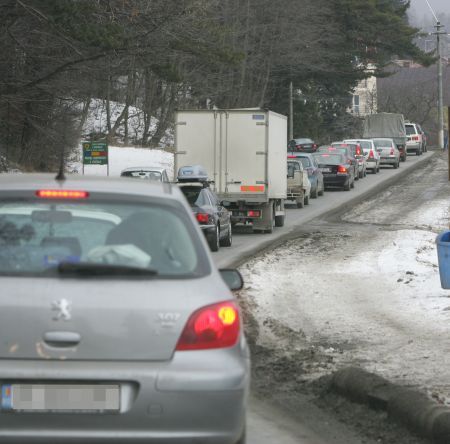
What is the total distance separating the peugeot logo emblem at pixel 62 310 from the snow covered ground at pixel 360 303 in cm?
404

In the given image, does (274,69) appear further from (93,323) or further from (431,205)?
(93,323)

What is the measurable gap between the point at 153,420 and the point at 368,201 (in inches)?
1361

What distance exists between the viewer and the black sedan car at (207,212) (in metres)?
21.6

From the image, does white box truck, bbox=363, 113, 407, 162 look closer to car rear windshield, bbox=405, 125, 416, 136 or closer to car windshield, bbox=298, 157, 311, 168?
car rear windshield, bbox=405, 125, 416, 136

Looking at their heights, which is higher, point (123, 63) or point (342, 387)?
point (123, 63)

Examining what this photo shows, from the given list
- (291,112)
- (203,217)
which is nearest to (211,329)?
(203,217)

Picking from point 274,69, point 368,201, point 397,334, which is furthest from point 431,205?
point 274,69

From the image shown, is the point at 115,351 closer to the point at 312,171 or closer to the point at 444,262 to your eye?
the point at 444,262

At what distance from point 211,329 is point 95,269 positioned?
1.98 ft

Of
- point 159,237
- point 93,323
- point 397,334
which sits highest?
point 159,237

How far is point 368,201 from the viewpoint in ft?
128

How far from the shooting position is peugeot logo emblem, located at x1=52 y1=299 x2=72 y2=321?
16.4 feet

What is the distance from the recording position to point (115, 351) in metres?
5.05

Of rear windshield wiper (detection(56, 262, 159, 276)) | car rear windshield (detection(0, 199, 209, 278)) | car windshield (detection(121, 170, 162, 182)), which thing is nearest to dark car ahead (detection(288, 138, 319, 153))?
car windshield (detection(121, 170, 162, 182))
